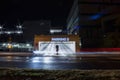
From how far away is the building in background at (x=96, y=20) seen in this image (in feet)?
247

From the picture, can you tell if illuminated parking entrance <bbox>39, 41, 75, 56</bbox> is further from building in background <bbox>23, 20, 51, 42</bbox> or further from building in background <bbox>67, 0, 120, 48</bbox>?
building in background <bbox>67, 0, 120, 48</bbox>

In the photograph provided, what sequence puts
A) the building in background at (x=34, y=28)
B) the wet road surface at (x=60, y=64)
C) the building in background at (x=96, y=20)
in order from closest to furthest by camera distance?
A: the wet road surface at (x=60, y=64) → the building in background at (x=34, y=28) → the building in background at (x=96, y=20)

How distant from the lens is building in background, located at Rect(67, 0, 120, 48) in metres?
75.2

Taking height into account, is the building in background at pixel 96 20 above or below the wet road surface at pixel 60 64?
above

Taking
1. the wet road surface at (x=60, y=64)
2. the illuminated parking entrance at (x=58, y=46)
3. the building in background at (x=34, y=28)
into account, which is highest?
the building in background at (x=34, y=28)

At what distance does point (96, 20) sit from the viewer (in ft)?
278

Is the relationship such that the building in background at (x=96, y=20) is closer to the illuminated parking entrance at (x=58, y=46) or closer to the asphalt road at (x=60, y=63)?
the illuminated parking entrance at (x=58, y=46)

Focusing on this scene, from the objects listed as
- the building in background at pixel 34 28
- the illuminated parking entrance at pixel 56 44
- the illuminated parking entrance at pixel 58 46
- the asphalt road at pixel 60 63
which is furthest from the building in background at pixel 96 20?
the asphalt road at pixel 60 63

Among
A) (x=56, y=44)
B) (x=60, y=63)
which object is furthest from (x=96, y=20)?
(x=60, y=63)

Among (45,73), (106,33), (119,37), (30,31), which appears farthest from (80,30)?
(45,73)

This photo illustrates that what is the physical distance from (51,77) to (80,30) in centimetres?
7311

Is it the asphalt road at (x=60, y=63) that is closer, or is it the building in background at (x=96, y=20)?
the asphalt road at (x=60, y=63)

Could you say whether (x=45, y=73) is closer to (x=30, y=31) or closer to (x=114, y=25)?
(x=30, y=31)

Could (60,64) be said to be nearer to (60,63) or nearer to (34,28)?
(60,63)
